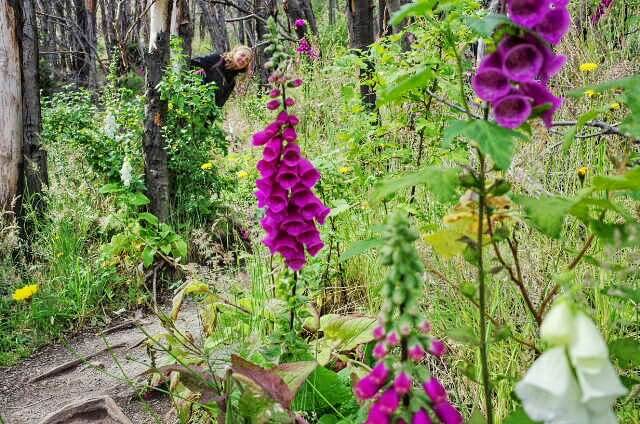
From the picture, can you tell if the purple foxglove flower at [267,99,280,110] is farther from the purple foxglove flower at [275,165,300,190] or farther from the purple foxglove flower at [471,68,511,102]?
the purple foxglove flower at [471,68,511,102]

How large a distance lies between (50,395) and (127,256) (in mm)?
1286

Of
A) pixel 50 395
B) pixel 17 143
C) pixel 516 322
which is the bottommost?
pixel 50 395

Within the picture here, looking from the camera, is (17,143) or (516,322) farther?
(17,143)

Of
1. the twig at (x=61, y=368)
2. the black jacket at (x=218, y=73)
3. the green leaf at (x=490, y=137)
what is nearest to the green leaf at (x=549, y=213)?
the green leaf at (x=490, y=137)

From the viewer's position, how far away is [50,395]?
2.96 meters

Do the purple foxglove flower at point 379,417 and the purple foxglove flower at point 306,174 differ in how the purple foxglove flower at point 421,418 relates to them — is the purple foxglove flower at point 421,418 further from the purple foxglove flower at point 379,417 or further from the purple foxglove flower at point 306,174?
the purple foxglove flower at point 306,174

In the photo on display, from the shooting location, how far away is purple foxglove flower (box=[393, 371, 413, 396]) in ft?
2.88

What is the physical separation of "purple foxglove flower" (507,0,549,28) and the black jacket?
21.8 ft

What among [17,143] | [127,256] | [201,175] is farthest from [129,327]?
[17,143]

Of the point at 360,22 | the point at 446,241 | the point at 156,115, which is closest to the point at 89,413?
the point at 446,241

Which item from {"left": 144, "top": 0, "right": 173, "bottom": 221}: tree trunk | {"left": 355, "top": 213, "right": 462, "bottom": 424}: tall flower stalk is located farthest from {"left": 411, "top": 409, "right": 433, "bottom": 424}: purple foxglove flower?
{"left": 144, "top": 0, "right": 173, "bottom": 221}: tree trunk

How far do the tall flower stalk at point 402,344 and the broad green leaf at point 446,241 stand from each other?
16.7 inches

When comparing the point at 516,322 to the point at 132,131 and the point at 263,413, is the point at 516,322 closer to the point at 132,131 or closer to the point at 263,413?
the point at 263,413

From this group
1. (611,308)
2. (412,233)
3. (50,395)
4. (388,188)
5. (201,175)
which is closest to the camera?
(412,233)
